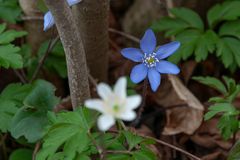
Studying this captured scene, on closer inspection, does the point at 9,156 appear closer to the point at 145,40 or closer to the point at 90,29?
the point at 90,29

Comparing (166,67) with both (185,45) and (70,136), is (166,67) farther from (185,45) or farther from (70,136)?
(185,45)

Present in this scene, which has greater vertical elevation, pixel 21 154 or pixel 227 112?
pixel 227 112

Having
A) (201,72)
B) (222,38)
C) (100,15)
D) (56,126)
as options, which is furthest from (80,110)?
(201,72)

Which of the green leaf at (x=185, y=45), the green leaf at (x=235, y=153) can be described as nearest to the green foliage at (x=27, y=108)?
the green leaf at (x=185, y=45)

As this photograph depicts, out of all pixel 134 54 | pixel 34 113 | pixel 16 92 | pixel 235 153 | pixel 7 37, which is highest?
pixel 7 37

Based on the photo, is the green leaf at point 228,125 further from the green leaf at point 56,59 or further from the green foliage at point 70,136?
the green leaf at point 56,59

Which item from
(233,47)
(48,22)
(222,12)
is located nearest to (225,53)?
(233,47)

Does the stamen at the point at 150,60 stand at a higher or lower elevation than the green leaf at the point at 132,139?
higher
